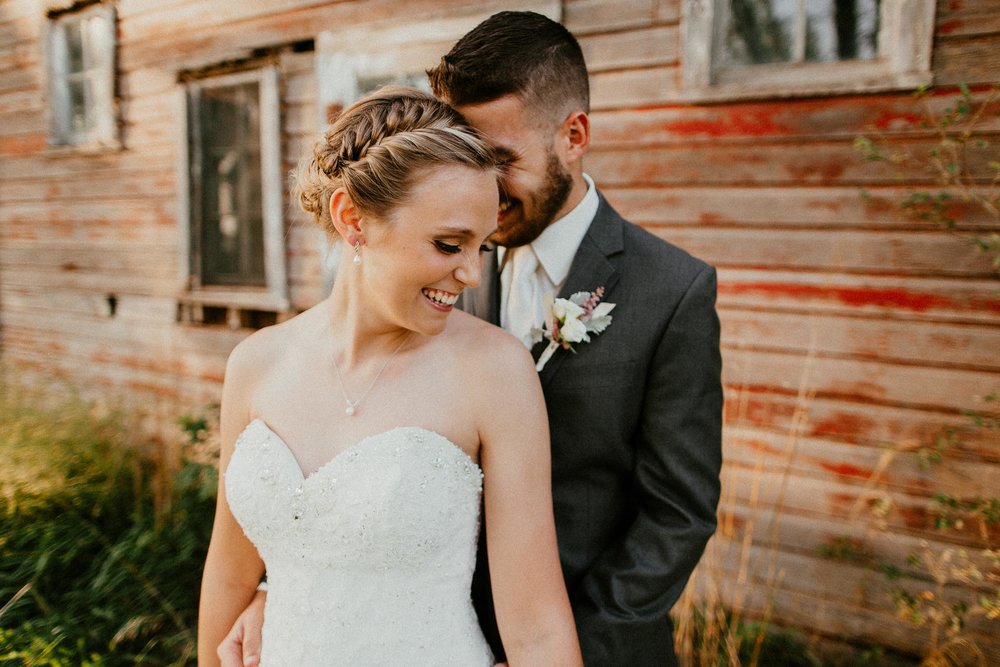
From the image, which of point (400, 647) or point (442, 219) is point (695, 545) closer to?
point (400, 647)

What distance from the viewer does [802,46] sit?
3.46 m

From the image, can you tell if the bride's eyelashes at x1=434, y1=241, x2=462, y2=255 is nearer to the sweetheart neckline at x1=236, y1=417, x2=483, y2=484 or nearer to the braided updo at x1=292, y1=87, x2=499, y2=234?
the braided updo at x1=292, y1=87, x2=499, y2=234

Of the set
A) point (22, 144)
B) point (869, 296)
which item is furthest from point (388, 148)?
point (22, 144)

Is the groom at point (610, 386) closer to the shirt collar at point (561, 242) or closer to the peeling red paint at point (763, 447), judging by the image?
the shirt collar at point (561, 242)

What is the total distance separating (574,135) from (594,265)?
350 mm

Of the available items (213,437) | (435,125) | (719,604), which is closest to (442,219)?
(435,125)

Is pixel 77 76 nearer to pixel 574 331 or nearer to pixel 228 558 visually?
pixel 228 558

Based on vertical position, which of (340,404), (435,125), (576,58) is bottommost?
(340,404)

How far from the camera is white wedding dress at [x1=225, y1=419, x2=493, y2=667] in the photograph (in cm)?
150

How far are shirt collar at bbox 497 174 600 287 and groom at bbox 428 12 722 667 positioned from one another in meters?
A: 0.04

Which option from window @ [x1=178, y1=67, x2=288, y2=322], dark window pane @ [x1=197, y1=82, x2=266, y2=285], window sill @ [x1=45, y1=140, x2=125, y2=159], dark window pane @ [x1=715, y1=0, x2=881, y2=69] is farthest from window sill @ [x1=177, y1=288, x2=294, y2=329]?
dark window pane @ [x1=715, y1=0, x2=881, y2=69]

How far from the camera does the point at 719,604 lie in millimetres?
3287

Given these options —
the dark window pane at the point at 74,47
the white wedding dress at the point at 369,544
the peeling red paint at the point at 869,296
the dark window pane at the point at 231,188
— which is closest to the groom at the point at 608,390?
the white wedding dress at the point at 369,544

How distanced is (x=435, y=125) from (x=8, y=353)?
25.3 ft
